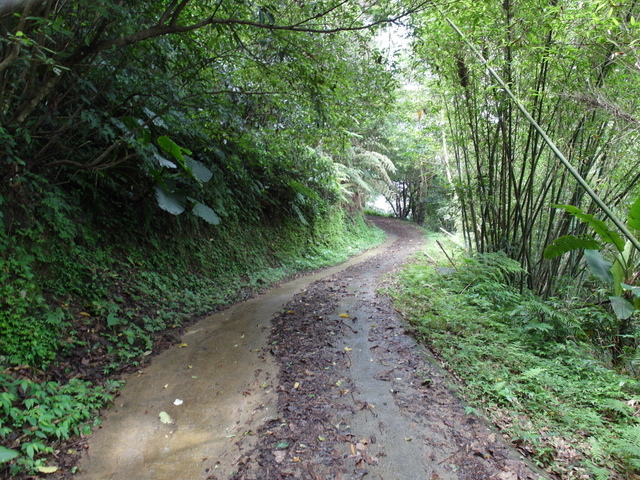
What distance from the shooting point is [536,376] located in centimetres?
318

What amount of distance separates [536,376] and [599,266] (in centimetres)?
186

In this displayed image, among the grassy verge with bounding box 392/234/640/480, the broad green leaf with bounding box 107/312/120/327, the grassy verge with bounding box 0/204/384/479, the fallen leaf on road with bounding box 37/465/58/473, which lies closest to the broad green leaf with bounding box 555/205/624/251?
the grassy verge with bounding box 392/234/640/480

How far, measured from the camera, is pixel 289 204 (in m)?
9.69

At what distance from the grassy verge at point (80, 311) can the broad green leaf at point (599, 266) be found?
5.02 m

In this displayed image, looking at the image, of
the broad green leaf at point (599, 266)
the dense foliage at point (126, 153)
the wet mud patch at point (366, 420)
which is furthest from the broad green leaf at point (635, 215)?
the dense foliage at point (126, 153)

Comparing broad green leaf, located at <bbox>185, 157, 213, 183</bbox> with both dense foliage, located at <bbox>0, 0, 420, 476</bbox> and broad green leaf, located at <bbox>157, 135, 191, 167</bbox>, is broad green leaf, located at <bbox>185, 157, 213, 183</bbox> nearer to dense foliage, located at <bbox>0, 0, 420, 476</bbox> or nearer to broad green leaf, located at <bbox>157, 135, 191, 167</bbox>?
dense foliage, located at <bbox>0, 0, 420, 476</bbox>

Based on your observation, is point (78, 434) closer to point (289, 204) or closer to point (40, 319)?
point (40, 319)

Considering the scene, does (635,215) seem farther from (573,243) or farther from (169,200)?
(169,200)

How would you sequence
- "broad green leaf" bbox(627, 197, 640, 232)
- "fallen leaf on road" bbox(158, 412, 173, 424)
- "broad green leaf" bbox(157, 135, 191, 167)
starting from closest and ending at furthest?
"fallen leaf on road" bbox(158, 412, 173, 424) < "broad green leaf" bbox(627, 197, 640, 232) < "broad green leaf" bbox(157, 135, 191, 167)

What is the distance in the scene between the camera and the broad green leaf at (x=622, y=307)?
3676 millimetres

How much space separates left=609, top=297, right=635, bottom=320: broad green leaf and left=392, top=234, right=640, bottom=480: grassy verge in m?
0.45

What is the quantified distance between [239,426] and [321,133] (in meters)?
4.94

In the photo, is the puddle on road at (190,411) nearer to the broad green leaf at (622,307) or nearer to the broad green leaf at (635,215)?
the broad green leaf at (622,307)

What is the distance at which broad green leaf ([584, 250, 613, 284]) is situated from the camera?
4.07m
